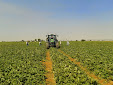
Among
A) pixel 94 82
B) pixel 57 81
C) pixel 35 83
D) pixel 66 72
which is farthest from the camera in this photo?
pixel 66 72

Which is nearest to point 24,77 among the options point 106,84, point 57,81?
point 57,81

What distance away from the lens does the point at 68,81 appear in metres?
5.91

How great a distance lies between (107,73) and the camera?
764 cm

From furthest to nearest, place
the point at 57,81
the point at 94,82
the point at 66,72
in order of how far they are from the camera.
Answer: the point at 66,72, the point at 57,81, the point at 94,82

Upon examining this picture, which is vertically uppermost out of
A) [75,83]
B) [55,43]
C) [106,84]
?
[55,43]

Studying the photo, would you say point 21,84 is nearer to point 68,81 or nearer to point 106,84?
point 68,81

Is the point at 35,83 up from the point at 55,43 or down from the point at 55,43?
down

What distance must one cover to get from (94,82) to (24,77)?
4247 mm

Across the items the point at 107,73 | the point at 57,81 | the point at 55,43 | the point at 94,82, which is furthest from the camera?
the point at 55,43

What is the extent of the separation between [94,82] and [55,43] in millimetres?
18199

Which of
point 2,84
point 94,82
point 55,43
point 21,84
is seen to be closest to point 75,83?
point 94,82

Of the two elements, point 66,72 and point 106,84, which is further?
point 66,72

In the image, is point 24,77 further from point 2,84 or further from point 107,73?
point 107,73

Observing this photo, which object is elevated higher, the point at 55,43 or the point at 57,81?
the point at 55,43
